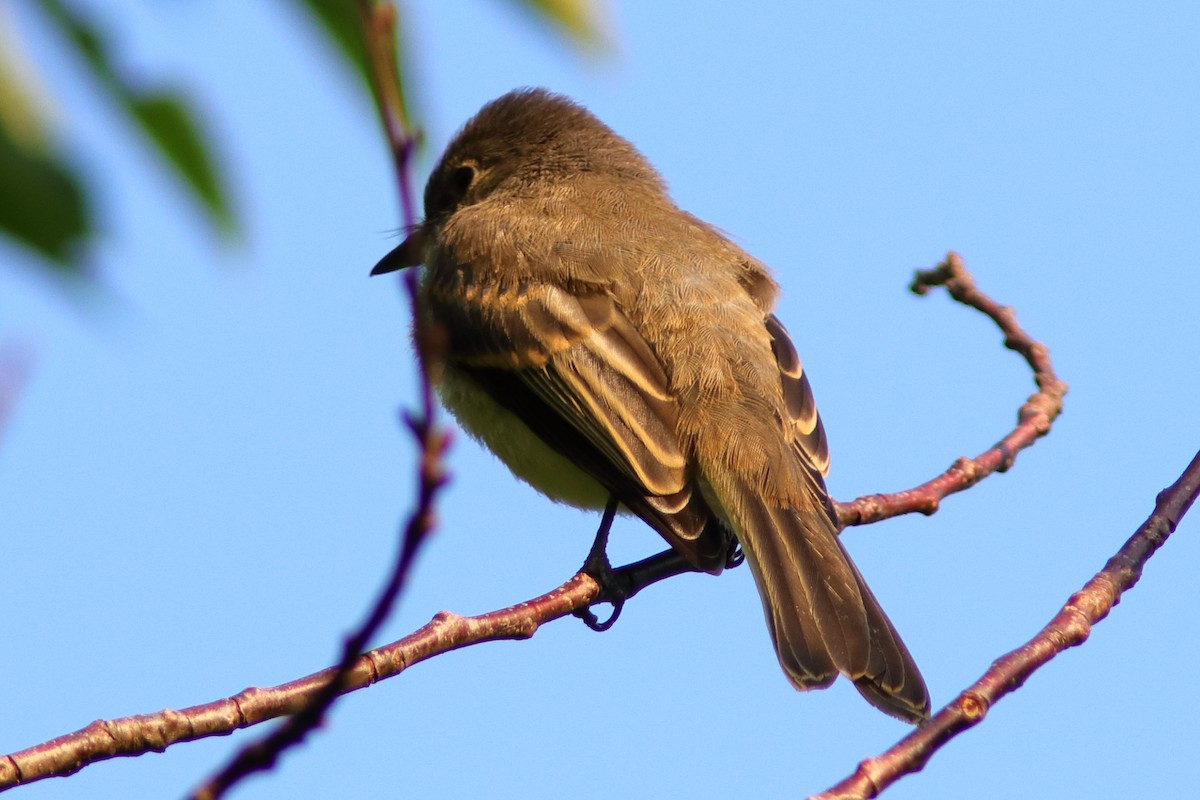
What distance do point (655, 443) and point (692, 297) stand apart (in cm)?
76

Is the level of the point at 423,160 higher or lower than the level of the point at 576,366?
lower

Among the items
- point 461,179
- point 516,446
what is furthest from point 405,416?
point 461,179

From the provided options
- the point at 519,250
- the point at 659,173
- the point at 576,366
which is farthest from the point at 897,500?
the point at 659,173

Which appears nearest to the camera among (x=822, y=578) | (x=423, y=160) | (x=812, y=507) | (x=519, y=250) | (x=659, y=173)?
(x=423, y=160)

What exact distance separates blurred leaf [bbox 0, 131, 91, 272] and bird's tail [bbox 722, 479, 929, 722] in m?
3.38

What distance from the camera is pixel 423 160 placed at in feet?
4.41

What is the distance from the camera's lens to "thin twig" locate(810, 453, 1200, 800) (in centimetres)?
257

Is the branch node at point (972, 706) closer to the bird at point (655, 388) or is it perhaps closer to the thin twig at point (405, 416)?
the bird at point (655, 388)

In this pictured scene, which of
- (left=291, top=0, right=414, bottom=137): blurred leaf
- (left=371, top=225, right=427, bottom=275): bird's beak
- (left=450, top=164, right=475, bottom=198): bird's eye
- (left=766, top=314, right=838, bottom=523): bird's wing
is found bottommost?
(left=291, top=0, right=414, bottom=137): blurred leaf

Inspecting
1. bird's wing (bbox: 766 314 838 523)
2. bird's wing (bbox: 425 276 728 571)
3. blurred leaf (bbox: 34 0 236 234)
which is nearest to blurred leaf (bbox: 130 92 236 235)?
blurred leaf (bbox: 34 0 236 234)

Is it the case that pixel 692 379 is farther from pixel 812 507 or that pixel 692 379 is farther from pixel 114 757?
pixel 114 757

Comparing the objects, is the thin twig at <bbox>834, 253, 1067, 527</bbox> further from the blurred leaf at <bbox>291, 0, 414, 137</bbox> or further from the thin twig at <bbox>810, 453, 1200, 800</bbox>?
the blurred leaf at <bbox>291, 0, 414, 137</bbox>

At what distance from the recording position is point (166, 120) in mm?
1238

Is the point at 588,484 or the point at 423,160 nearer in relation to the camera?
the point at 423,160
